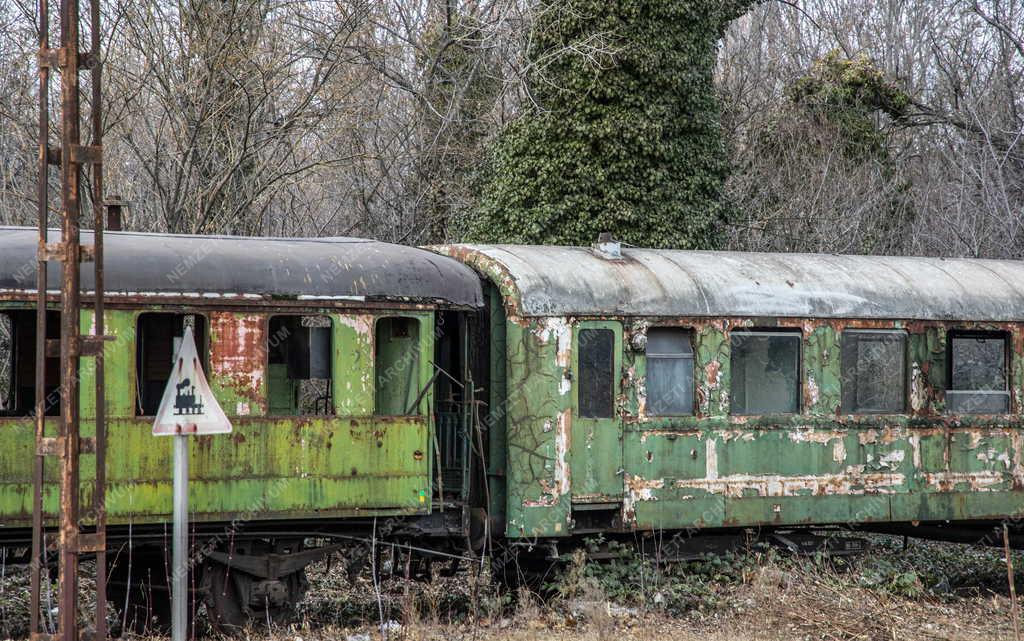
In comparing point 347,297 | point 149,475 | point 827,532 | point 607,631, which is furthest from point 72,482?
point 827,532

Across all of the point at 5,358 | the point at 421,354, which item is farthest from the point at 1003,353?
the point at 5,358

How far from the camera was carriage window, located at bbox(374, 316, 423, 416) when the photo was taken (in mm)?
9586

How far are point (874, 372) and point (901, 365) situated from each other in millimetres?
330

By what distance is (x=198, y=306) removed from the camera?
8.74m

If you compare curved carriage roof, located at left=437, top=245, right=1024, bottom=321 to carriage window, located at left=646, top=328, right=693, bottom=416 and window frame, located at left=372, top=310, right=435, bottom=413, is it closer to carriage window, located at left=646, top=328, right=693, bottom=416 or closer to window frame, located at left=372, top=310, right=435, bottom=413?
carriage window, located at left=646, top=328, right=693, bottom=416

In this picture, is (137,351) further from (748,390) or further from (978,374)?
(978,374)

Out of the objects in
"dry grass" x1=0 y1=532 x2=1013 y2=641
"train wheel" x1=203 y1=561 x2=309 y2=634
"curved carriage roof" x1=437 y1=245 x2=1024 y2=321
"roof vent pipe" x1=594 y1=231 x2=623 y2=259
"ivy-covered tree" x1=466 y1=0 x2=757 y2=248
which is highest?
"ivy-covered tree" x1=466 y1=0 x2=757 y2=248

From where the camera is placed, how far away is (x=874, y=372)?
11.6m

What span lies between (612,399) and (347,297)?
2804mm

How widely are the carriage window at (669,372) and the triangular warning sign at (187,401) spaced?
5398 millimetres

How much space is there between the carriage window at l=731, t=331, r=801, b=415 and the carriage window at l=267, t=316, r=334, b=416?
4.06 meters

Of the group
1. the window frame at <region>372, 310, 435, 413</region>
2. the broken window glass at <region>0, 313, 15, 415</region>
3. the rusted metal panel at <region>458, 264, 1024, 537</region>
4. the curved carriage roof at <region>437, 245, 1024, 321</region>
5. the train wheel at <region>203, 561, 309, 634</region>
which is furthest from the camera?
the broken window glass at <region>0, 313, 15, 415</region>

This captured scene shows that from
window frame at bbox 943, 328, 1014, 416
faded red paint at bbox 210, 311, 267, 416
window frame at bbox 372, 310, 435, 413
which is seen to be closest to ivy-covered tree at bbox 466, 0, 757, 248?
window frame at bbox 943, 328, 1014, 416

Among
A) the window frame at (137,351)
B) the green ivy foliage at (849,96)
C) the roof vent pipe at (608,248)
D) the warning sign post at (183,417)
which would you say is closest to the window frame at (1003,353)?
the roof vent pipe at (608,248)
